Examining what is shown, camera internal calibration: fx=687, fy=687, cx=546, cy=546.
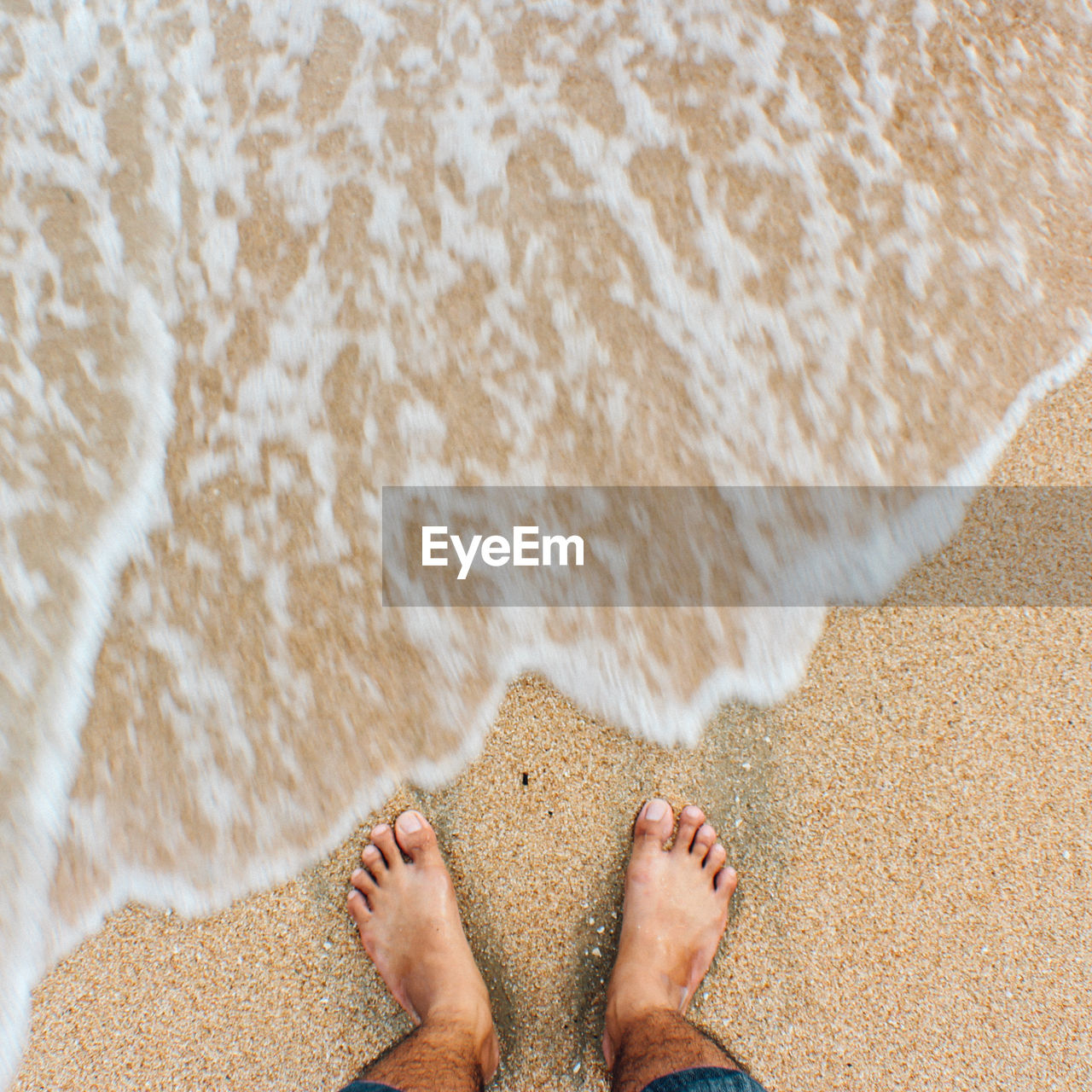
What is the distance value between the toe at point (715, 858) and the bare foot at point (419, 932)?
1.35ft

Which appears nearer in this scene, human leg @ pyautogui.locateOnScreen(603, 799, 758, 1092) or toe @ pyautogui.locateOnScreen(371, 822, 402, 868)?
human leg @ pyautogui.locateOnScreen(603, 799, 758, 1092)

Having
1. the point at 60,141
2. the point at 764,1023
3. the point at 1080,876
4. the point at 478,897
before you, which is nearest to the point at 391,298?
the point at 60,141

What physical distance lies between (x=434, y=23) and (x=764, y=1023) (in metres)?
1.87

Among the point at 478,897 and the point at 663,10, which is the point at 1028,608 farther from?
the point at 663,10

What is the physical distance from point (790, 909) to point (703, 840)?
0.55 feet

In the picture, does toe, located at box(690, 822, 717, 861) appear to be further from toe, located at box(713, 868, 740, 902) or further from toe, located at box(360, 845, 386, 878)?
toe, located at box(360, 845, 386, 878)

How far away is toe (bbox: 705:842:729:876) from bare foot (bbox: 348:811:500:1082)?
41cm

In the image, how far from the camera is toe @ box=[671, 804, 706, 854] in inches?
43.7

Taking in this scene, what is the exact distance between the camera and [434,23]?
1337 mm

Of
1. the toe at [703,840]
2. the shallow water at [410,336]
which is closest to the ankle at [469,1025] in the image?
the shallow water at [410,336]

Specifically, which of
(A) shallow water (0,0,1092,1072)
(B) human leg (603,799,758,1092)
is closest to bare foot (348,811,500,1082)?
(A) shallow water (0,0,1092,1072)

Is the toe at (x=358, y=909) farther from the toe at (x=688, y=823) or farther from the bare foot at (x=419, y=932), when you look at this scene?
the toe at (x=688, y=823)

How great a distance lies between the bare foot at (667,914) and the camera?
107 cm

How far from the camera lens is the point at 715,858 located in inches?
43.7
